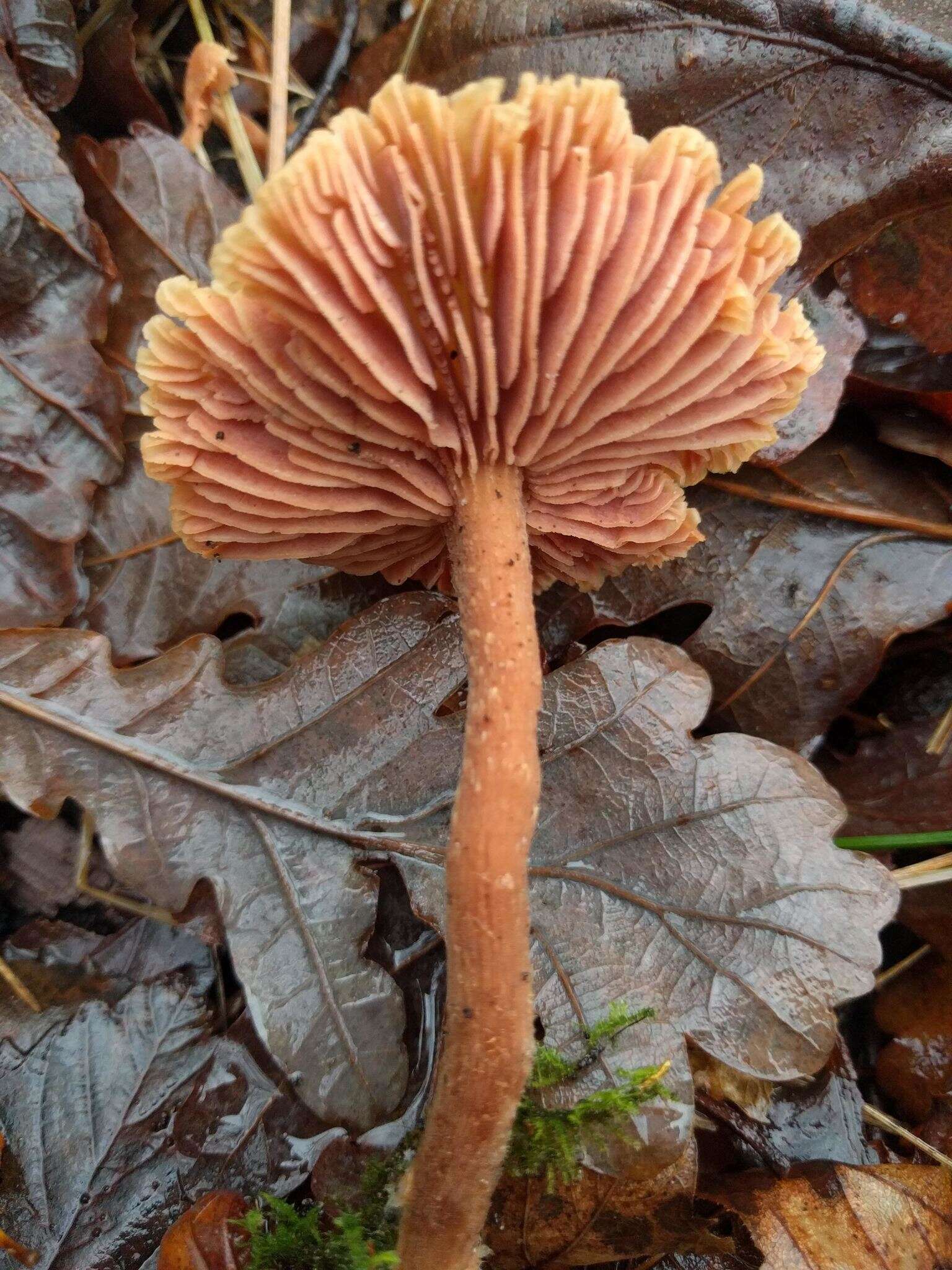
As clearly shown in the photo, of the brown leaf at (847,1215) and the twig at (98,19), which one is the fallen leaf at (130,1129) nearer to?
the brown leaf at (847,1215)

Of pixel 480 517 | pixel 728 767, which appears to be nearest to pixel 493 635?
pixel 480 517

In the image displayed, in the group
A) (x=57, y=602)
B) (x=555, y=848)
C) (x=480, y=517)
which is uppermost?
(x=480, y=517)

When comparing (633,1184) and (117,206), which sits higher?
(117,206)

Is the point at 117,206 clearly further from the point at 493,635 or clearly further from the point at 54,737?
the point at 493,635

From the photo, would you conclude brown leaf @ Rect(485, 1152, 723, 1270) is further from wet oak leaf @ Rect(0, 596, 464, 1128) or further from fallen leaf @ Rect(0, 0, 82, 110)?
fallen leaf @ Rect(0, 0, 82, 110)

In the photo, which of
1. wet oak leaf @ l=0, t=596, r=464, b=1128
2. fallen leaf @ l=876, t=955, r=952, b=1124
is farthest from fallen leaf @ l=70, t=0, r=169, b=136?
fallen leaf @ l=876, t=955, r=952, b=1124
